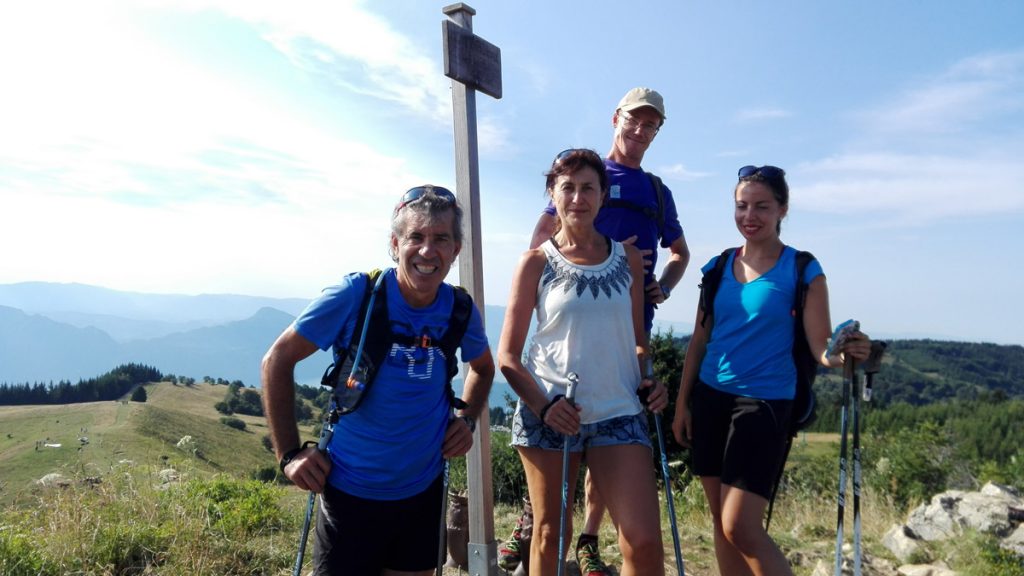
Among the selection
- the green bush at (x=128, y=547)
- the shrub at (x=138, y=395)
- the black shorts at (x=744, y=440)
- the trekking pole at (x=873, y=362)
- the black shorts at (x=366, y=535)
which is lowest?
the shrub at (x=138, y=395)

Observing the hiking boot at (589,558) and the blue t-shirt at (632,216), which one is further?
the hiking boot at (589,558)

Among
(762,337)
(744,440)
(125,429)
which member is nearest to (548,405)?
(744,440)

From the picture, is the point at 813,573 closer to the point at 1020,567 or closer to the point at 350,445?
the point at 1020,567

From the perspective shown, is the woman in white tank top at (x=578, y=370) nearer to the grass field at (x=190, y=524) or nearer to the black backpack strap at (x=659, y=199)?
the black backpack strap at (x=659, y=199)

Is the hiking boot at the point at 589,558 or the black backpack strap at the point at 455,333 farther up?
the black backpack strap at the point at 455,333

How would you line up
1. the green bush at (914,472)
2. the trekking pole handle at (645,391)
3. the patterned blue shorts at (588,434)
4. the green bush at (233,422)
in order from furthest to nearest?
the green bush at (233,422), the green bush at (914,472), the trekking pole handle at (645,391), the patterned blue shorts at (588,434)

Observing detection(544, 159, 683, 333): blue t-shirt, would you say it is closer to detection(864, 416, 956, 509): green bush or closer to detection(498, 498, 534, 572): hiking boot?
detection(498, 498, 534, 572): hiking boot

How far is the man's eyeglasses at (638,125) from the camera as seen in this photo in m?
3.74

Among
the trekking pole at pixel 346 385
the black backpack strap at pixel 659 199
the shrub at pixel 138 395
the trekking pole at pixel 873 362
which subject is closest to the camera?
the trekking pole at pixel 346 385

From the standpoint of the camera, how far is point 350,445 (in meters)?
2.48

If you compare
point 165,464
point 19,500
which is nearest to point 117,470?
point 19,500

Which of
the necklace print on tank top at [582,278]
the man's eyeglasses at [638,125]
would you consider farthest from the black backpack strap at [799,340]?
the man's eyeglasses at [638,125]

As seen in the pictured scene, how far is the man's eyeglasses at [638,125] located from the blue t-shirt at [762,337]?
107cm

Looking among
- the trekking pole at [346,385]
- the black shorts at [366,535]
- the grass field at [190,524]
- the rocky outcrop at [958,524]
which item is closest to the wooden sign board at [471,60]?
the trekking pole at [346,385]
